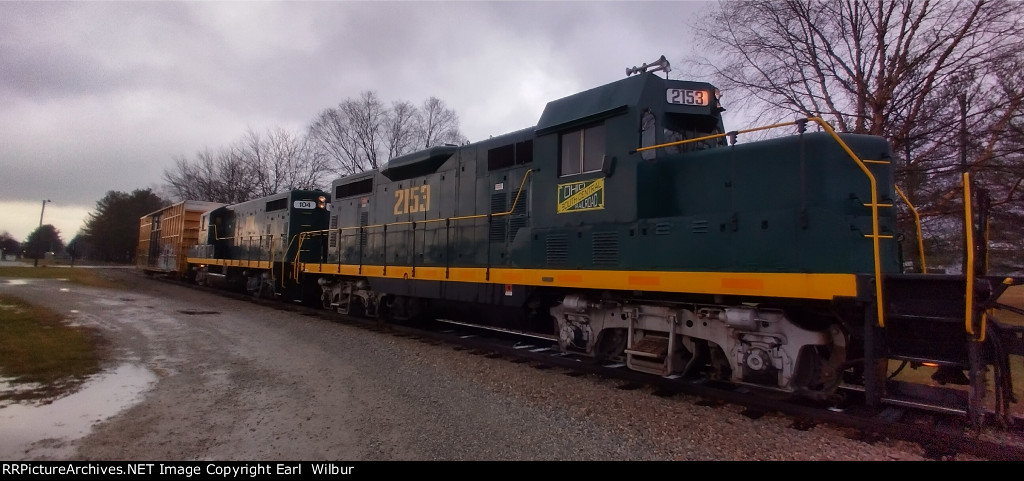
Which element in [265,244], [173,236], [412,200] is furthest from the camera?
[173,236]

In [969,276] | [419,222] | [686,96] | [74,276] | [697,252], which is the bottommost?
[74,276]

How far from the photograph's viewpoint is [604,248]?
21.1 feet

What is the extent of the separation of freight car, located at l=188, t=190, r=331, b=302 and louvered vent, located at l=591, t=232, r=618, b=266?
8.88 meters

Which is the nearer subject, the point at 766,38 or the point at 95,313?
the point at 95,313

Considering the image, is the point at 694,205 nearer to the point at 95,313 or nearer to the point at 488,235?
the point at 488,235

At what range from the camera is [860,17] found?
572 inches

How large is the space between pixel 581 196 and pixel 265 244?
1342cm

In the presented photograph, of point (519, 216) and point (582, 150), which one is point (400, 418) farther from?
point (582, 150)

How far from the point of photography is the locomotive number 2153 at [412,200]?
33.4 ft

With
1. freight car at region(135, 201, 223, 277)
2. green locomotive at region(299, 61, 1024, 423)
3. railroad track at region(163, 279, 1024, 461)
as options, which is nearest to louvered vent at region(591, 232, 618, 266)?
green locomotive at region(299, 61, 1024, 423)

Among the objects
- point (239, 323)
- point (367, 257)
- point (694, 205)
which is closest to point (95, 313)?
point (239, 323)

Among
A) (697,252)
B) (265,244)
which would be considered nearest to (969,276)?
(697,252)

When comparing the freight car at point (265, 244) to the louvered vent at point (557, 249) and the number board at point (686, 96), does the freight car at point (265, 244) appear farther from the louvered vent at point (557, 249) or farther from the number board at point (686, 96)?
the number board at point (686, 96)
